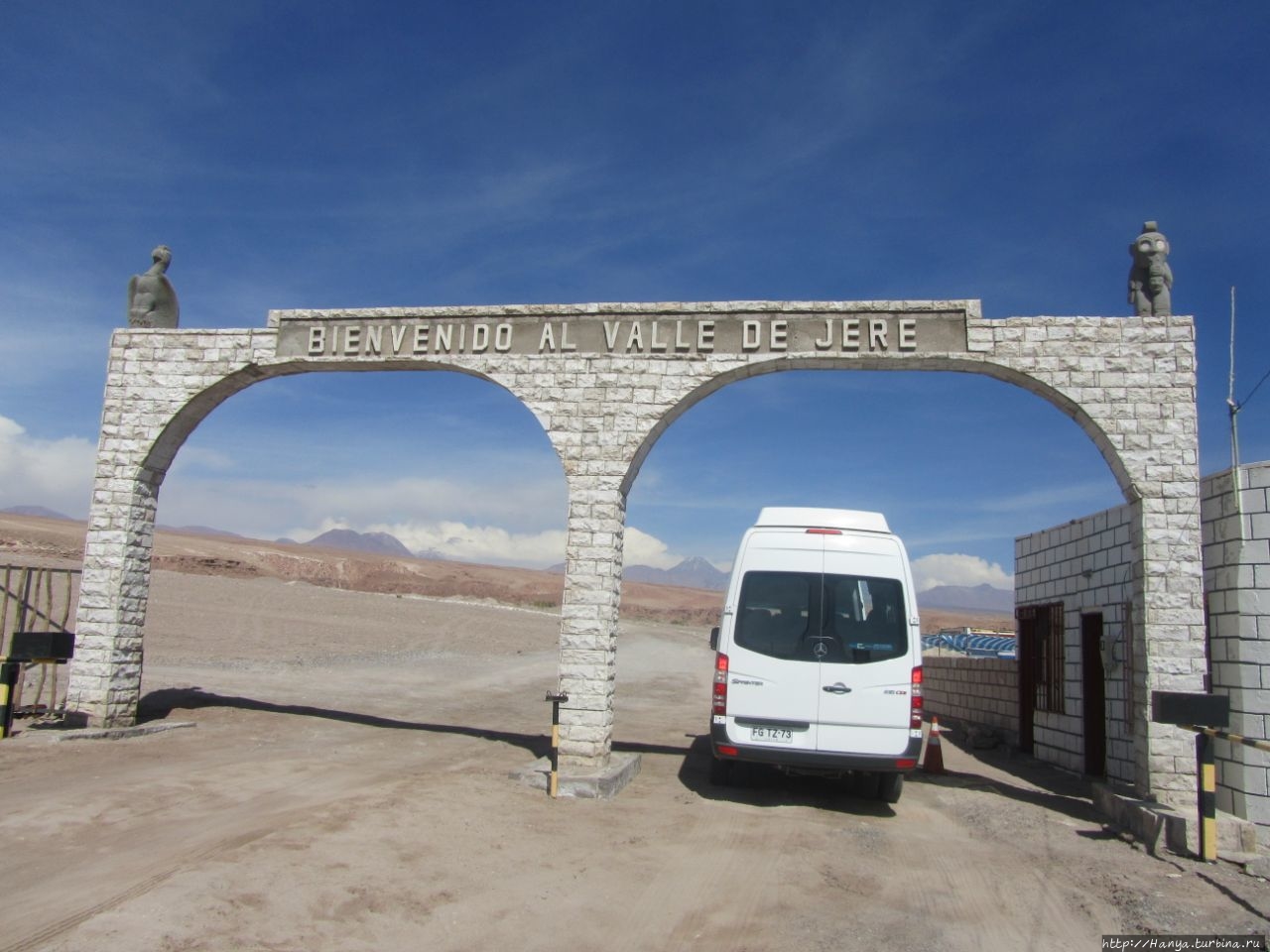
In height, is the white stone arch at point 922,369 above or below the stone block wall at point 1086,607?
above

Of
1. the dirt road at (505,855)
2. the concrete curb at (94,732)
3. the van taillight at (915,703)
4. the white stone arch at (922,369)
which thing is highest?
the white stone arch at (922,369)

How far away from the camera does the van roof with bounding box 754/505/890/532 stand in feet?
28.5

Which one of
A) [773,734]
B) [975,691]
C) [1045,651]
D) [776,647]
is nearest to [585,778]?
[773,734]

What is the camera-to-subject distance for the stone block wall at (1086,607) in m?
10.1

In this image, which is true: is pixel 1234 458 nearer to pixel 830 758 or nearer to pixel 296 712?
pixel 830 758

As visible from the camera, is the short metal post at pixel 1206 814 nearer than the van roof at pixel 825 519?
Yes

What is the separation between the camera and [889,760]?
7848mm

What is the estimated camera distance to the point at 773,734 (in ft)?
26.4

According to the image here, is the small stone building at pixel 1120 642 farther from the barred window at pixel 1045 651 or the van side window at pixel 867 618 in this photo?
the van side window at pixel 867 618

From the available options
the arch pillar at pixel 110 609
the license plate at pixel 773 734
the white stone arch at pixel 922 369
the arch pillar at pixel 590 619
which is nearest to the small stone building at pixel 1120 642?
the white stone arch at pixel 922 369

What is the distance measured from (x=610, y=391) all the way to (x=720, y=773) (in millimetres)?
4208

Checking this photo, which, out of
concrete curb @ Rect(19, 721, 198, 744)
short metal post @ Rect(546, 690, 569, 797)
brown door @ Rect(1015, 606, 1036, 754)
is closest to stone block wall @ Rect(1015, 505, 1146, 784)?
brown door @ Rect(1015, 606, 1036, 754)

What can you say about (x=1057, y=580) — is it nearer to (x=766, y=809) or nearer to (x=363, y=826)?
(x=766, y=809)

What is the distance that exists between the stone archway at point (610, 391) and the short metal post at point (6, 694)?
0.70 metres
